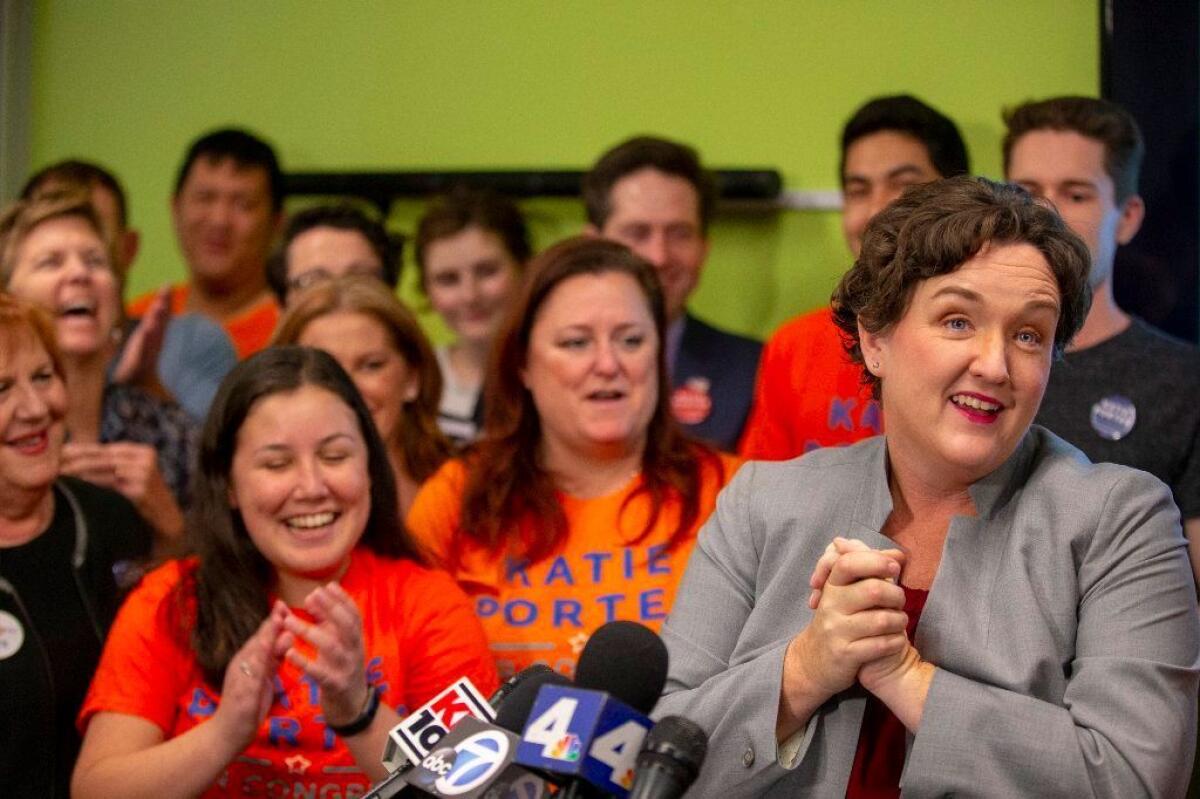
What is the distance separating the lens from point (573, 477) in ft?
8.98

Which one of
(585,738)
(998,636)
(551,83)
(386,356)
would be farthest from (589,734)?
(551,83)

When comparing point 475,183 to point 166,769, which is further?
point 475,183

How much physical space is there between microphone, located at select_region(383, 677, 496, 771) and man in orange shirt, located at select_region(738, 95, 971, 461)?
1114 millimetres

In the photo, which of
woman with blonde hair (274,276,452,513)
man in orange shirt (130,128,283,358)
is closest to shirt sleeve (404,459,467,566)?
woman with blonde hair (274,276,452,513)

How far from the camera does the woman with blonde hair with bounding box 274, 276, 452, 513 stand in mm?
3170

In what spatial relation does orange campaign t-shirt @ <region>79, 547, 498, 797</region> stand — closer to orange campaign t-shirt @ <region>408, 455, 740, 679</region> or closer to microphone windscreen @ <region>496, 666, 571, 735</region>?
orange campaign t-shirt @ <region>408, 455, 740, 679</region>

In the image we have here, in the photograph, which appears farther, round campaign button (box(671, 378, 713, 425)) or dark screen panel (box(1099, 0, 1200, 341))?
dark screen panel (box(1099, 0, 1200, 341))


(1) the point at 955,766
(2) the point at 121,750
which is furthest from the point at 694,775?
(2) the point at 121,750

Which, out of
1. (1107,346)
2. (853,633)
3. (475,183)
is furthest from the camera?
(475,183)

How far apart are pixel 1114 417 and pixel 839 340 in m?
Result: 0.49

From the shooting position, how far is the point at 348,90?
430cm

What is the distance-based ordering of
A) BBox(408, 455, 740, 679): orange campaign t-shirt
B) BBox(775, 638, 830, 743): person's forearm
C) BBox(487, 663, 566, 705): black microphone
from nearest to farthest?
BBox(487, 663, 566, 705): black microphone < BBox(775, 638, 830, 743): person's forearm < BBox(408, 455, 740, 679): orange campaign t-shirt

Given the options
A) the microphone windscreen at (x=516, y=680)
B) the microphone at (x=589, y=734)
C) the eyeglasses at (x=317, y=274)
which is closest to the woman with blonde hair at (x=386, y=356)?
the eyeglasses at (x=317, y=274)

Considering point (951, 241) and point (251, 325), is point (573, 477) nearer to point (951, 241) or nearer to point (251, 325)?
point (951, 241)
